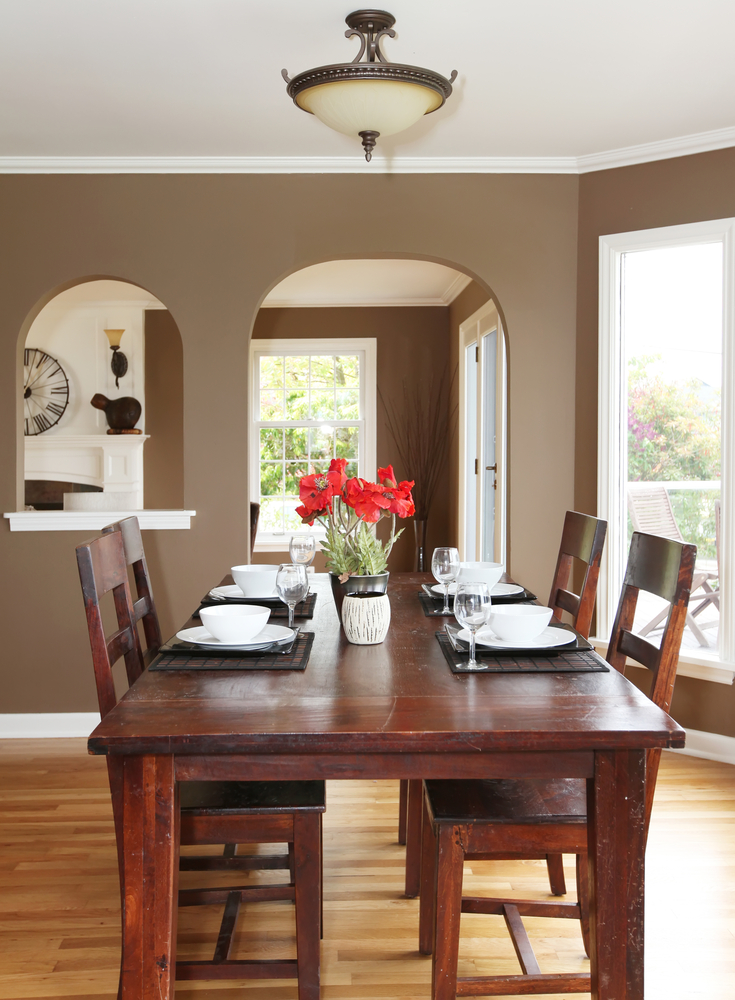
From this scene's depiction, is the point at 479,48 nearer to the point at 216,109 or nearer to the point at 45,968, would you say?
the point at 216,109

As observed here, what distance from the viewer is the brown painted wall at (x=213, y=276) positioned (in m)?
3.67

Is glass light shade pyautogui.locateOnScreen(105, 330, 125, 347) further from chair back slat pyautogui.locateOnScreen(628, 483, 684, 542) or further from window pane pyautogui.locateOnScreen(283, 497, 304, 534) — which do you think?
chair back slat pyautogui.locateOnScreen(628, 483, 684, 542)

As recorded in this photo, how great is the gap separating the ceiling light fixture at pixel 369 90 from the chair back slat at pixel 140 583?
4.22 feet

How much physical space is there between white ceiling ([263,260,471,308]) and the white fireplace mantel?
5.76 feet

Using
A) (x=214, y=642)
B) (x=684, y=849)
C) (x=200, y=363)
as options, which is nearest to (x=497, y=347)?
(x=200, y=363)

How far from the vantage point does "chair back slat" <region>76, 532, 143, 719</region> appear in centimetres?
183

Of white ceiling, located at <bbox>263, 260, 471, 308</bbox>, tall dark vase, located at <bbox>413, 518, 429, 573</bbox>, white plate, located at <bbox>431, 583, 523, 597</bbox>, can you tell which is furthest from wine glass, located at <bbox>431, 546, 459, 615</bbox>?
tall dark vase, located at <bbox>413, 518, 429, 573</bbox>

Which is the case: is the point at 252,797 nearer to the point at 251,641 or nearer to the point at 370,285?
the point at 251,641

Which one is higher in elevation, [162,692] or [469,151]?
[469,151]

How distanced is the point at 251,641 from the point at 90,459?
528 centimetres

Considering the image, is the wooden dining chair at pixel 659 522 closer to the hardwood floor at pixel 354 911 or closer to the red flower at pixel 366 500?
the hardwood floor at pixel 354 911

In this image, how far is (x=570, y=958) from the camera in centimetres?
202

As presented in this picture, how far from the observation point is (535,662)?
1.75 m

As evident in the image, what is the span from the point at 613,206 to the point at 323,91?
6.16 ft
